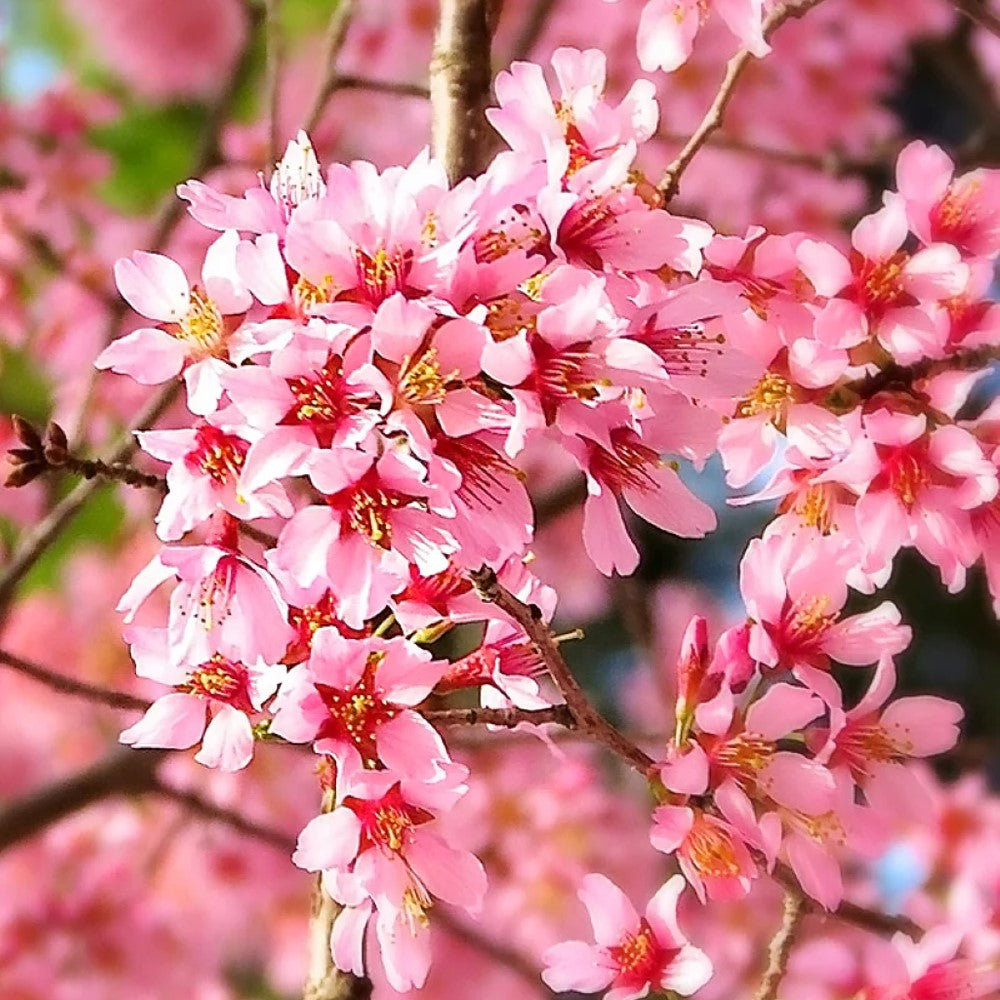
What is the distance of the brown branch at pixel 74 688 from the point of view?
580 mm

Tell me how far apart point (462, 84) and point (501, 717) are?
0.34 meters

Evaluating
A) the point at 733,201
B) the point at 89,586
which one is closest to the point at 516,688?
the point at 733,201

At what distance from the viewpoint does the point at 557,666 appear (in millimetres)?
456

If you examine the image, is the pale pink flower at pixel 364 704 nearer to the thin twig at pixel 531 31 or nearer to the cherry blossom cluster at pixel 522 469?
the cherry blossom cluster at pixel 522 469

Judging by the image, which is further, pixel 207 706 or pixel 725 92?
pixel 725 92

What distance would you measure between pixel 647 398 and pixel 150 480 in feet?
0.61

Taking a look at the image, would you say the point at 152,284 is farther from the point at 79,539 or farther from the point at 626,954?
the point at 79,539

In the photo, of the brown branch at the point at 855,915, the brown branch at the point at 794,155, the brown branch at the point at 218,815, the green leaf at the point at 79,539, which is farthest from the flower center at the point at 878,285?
the green leaf at the point at 79,539

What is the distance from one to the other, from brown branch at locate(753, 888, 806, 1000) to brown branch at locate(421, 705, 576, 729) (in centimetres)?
14

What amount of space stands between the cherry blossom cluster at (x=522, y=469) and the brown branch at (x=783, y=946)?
2 cm

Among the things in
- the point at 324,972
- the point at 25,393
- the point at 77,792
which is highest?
the point at 324,972

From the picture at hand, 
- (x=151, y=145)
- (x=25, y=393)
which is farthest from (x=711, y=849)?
(x=151, y=145)

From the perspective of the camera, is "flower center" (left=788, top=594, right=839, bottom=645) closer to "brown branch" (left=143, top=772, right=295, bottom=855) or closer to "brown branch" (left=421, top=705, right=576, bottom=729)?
"brown branch" (left=421, top=705, right=576, bottom=729)

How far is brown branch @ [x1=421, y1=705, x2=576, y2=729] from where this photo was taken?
0.48 metres
